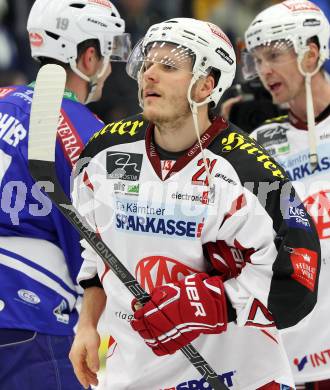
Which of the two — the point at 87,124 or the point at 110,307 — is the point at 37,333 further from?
the point at 87,124

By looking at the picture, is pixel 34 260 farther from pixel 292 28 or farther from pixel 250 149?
pixel 292 28

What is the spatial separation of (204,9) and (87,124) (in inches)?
224

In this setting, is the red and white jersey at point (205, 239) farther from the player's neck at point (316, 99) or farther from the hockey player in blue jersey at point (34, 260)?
the player's neck at point (316, 99)

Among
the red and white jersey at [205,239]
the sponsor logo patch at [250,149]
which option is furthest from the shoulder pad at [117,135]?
Result: the sponsor logo patch at [250,149]

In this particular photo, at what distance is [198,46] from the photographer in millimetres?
3092

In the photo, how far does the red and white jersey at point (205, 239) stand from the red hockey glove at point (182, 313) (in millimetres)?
61

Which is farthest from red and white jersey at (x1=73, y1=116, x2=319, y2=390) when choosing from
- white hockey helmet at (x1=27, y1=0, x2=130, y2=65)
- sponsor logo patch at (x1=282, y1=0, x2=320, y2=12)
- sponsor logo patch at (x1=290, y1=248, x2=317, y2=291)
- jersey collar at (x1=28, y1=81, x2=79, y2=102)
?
sponsor logo patch at (x1=282, y1=0, x2=320, y2=12)

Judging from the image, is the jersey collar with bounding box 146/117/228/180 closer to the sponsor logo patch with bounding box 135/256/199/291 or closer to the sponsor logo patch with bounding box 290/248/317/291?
the sponsor logo patch with bounding box 135/256/199/291

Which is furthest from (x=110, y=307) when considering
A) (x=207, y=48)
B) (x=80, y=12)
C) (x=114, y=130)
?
(x=80, y=12)

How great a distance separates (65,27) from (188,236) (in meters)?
1.11

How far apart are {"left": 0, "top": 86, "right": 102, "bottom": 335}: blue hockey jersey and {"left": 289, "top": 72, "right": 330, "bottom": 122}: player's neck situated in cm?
102

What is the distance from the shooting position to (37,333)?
3416mm

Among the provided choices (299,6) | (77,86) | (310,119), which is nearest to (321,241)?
(310,119)

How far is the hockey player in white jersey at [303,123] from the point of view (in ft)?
13.0
